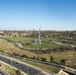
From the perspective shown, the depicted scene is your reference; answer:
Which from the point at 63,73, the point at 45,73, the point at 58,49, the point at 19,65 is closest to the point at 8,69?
the point at 19,65

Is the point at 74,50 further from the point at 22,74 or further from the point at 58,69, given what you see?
the point at 22,74

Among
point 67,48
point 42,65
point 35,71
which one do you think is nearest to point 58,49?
point 67,48

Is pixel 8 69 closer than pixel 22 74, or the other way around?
pixel 22 74

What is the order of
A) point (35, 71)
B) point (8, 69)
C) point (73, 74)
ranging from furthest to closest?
point (8, 69), point (35, 71), point (73, 74)

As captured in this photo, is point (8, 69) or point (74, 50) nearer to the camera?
point (8, 69)

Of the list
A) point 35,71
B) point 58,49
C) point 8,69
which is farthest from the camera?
point 58,49

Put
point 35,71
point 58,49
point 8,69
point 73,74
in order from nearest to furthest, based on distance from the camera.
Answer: point 73,74
point 35,71
point 8,69
point 58,49

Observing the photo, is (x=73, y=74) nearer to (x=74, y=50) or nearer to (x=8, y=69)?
A: (x=8, y=69)

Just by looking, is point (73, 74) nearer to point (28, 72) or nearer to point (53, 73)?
point (53, 73)

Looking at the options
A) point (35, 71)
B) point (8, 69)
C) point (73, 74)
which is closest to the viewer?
point (73, 74)
